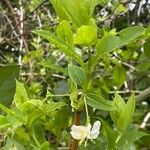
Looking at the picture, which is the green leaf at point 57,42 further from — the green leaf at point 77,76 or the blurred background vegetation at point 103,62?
the blurred background vegetation at point 103,62

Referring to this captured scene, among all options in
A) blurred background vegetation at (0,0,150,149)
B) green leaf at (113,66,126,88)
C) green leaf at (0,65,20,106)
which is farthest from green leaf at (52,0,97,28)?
green leaf at (113,66,126,88)

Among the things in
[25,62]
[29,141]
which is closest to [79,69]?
[29,141]

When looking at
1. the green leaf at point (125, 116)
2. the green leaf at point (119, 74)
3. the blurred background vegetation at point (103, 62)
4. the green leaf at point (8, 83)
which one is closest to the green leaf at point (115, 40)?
the green leaf at point (125, 116)

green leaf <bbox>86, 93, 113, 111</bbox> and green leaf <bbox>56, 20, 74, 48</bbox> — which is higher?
green leaf <bbox>56, 20, 74, 48</bbox>

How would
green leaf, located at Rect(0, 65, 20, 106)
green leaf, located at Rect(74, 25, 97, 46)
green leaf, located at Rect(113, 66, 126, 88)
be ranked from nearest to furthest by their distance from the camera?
green leaf, located at Rect(74, 25, 97, 46), green leaf, located at Rect(0, 65, 20, 106), green leaf, located at Rect(113, 66, 126, 88)

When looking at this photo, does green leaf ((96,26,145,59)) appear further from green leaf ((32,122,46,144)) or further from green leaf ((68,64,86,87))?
green leaf ((32,122,46,144))

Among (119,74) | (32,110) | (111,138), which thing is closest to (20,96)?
(32,110)
